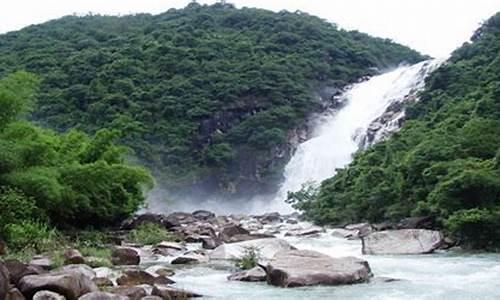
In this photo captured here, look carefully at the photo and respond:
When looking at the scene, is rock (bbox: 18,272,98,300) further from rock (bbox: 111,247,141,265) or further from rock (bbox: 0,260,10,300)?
rock (bbox: 111,247,141,265)

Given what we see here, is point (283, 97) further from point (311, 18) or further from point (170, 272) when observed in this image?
point (170, 272)

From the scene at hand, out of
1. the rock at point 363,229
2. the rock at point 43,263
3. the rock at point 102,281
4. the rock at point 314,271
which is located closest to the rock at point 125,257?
the rock at point 43,263

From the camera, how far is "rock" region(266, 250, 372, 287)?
11836 mm

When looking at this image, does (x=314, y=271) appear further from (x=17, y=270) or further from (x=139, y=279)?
(x=17, y=270)

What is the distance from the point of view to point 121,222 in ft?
88.1

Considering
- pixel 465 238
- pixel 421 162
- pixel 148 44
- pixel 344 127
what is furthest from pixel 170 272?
pixel 148 44

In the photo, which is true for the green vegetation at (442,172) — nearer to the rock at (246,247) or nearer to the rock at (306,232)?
the rock at (306,232)

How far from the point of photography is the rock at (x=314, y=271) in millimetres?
11836

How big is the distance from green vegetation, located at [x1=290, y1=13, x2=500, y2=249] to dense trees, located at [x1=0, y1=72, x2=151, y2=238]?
30.3 ft

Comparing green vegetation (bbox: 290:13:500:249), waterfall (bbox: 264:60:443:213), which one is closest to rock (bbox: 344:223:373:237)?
green vegetation (bbox: 290:13:500:249)

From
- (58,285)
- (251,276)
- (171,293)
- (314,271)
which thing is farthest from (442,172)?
(58,285)

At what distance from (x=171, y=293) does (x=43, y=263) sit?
321cm

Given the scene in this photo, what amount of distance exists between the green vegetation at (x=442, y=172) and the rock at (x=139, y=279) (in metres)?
9.13

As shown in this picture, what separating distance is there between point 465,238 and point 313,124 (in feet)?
144
